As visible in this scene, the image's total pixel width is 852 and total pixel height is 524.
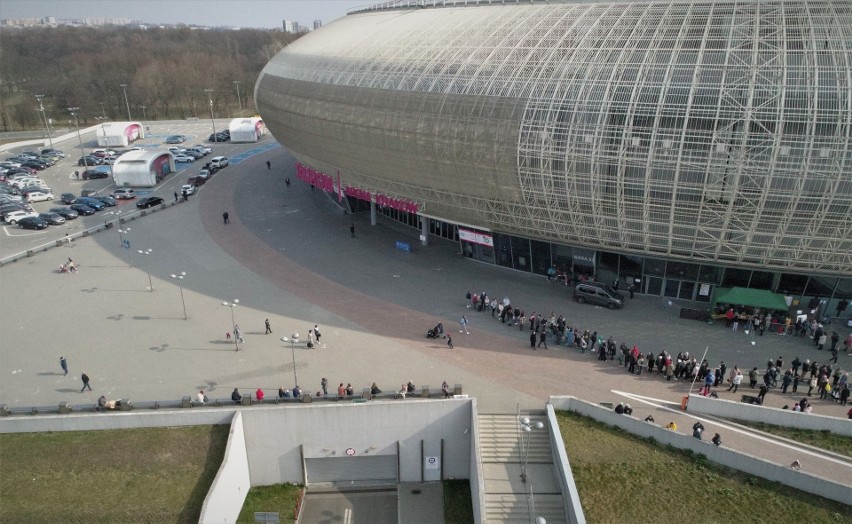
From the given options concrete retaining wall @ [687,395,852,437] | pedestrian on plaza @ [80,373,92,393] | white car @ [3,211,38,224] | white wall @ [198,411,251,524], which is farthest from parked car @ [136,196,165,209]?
concrete retaining wall @ [687,395,852,437]

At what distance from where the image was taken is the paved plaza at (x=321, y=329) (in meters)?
25.9

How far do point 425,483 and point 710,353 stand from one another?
15.1 meters

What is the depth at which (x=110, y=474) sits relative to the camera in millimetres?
21625

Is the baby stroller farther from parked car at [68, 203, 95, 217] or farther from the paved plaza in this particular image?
parked car at [68, 203, 95, 217]

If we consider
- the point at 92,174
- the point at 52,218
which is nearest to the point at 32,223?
the point at 52,218

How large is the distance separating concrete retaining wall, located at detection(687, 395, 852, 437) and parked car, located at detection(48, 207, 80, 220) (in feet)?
164

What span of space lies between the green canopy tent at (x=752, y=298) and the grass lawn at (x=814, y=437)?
29.6 ft

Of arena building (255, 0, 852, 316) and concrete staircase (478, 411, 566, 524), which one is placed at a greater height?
arena building (255, 0, 852, 316)

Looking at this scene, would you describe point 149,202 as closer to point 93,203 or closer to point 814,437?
point 93,203

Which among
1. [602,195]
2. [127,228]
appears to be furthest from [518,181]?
[127,228]

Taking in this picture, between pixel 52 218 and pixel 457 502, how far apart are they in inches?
1707

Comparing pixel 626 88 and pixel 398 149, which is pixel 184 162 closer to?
pixel 398 149

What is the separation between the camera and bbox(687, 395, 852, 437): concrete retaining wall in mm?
22155

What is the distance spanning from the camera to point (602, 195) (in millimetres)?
29609
